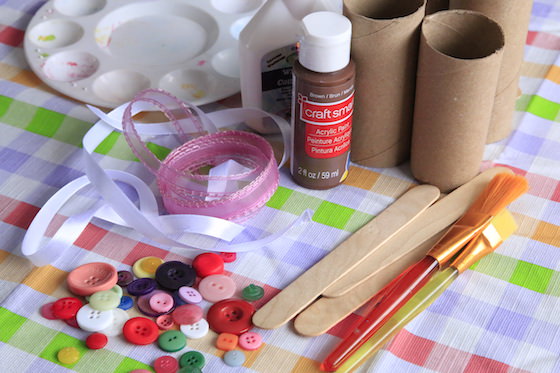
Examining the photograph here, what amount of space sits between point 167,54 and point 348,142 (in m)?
Answer: 0.33

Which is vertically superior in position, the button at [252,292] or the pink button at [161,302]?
the pink button at [161,302]

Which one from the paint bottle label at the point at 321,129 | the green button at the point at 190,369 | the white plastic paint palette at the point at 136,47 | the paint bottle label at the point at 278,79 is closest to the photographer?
the green button at the point at 190,369

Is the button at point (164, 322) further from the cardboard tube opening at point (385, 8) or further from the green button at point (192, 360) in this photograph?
the cardboard tube opening at point (385, 8)

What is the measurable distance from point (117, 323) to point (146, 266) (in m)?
A: 0.07

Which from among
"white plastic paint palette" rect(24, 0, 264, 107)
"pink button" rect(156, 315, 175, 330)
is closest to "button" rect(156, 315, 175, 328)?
"pink button" rect(156, 315, 175, 330)

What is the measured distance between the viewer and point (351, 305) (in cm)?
68

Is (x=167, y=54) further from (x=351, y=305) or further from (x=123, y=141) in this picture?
(x=351, y=305)

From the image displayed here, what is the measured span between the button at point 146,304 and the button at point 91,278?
0.03 meters

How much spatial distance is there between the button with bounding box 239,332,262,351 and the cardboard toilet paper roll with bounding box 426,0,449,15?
42 centimetres

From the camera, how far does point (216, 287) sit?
0.70 metres

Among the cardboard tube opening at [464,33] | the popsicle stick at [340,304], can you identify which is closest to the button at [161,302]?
the popsicle stick at [340,304]

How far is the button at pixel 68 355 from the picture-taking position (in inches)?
25.1

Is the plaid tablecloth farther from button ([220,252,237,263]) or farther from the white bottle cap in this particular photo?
the white bottle cap

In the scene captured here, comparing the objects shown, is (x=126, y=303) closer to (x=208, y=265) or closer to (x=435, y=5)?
(x=208, y=265)
